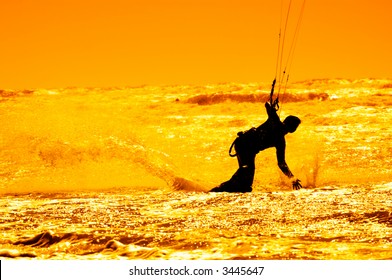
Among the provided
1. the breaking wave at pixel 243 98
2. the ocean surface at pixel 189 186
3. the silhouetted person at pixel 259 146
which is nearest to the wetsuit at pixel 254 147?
the silhouetted person at pixel 259 146

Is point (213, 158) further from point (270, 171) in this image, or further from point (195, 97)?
point (195, 97)

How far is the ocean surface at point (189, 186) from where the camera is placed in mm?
8289

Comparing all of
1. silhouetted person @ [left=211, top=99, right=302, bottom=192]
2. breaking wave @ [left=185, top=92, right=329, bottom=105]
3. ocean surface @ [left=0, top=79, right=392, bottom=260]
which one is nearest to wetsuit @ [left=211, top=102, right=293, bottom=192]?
silhouetted person @ [left=211, top=99, right=302, bottom=192]

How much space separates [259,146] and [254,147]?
84 mm

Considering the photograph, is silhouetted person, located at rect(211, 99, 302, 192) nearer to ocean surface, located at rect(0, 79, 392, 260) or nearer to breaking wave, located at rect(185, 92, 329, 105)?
ocean surface, located at rect(0, 79, 392, 260)

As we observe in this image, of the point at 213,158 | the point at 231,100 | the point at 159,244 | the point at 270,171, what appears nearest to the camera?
the point at 159,244

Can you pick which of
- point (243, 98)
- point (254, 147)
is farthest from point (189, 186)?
point (243, 98)

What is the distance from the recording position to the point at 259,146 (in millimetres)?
12547

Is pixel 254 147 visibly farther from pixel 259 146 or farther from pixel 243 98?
pixel 243 98

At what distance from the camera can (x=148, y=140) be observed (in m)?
22.9

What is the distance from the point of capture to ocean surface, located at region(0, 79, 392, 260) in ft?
27.2

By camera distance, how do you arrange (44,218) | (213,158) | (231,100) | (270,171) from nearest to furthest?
(44,218) < (270,171) < (213,158) < (231,100)

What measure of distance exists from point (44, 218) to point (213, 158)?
32.0 ft

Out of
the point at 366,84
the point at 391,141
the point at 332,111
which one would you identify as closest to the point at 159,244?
the point at 391,141
